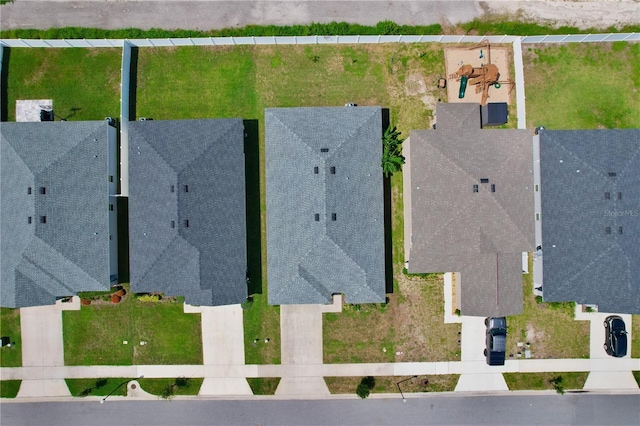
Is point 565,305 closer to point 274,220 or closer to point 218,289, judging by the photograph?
point 274,220

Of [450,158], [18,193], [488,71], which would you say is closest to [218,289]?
[18,193]

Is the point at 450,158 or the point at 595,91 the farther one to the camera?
the point at 595,91

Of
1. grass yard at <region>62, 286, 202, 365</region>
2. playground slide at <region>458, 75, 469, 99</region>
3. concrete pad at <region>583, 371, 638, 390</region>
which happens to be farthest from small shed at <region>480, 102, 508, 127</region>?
grass yard at <region>62, 286, 202, 365</region>

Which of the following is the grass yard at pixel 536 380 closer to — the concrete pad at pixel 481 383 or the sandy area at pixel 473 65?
the concrete pad at pixel 481 383

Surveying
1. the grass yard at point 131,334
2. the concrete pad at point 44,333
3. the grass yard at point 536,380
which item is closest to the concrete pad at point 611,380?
the grass yard at point 536,380

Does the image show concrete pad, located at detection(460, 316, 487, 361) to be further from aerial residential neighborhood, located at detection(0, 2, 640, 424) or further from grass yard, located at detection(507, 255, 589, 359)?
grass yard, located at detection(507, 255, 589, 359)
